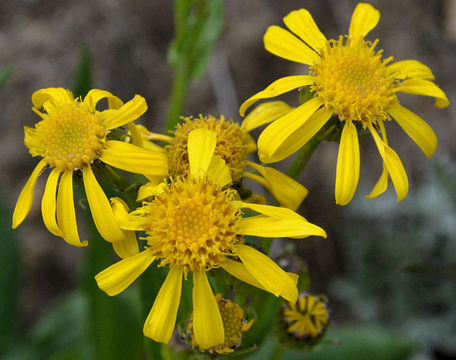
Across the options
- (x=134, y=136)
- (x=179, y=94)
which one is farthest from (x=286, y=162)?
(x=134, y=136)

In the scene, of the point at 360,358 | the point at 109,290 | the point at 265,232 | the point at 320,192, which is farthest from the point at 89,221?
the point at 320,192

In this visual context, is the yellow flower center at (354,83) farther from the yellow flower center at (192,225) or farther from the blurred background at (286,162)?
the blurred background at (286,162)

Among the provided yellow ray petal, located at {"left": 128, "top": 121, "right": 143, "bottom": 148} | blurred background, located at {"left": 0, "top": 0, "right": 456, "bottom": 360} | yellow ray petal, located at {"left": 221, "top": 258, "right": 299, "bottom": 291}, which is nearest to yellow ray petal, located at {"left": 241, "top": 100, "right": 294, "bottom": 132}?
yellow ray petal, located at {"left": 128, "top": 121, "right": 143, "bottom": 148}

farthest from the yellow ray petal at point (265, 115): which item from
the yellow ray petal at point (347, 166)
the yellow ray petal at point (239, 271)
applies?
the yellow ray petal at point (239, 271)

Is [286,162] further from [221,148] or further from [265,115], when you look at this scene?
[221,148]

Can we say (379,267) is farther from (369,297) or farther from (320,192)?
(320,192)
